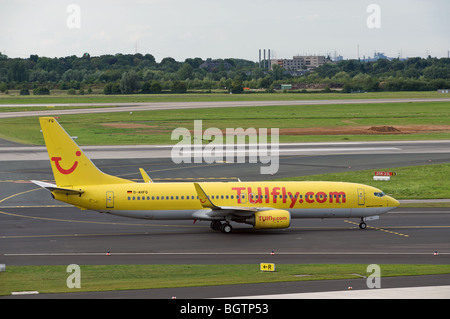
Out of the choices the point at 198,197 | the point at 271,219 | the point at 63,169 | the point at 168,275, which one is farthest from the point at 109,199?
the point at 168,275

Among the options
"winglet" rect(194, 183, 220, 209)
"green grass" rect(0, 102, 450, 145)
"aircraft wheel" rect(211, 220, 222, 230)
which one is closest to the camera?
"winglet" rect(194, 183, 220, 209)

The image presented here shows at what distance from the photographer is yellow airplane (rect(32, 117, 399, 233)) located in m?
49.0

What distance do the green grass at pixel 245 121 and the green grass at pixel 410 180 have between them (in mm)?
32694

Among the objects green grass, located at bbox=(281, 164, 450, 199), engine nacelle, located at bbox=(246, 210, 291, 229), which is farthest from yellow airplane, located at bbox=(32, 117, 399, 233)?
green grass, located at bbox=(281, 164, 450, 199)

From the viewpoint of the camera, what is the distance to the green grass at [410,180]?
6662cm

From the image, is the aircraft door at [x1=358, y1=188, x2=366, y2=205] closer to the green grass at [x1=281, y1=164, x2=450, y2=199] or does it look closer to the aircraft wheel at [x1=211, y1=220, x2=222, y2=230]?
the aircraft wheel at [x1=211, y1=220, x2=222, y2=230]

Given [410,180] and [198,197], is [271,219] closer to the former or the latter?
[198,197]

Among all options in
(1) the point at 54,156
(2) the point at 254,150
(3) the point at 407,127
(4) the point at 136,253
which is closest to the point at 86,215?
(1) the point at 54,156

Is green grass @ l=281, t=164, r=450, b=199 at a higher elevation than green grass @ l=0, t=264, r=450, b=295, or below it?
higher

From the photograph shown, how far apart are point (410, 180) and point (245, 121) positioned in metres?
70.2

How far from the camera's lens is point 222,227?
166 ft

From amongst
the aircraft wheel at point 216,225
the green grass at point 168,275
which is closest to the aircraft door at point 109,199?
the aircraft wheel at point 216,225

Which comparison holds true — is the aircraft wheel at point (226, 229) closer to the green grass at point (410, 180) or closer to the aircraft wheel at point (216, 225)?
the aircraft wheel at point (216, 225)

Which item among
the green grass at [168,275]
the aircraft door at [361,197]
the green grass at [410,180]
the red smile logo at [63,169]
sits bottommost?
the green grass at [168,275]
